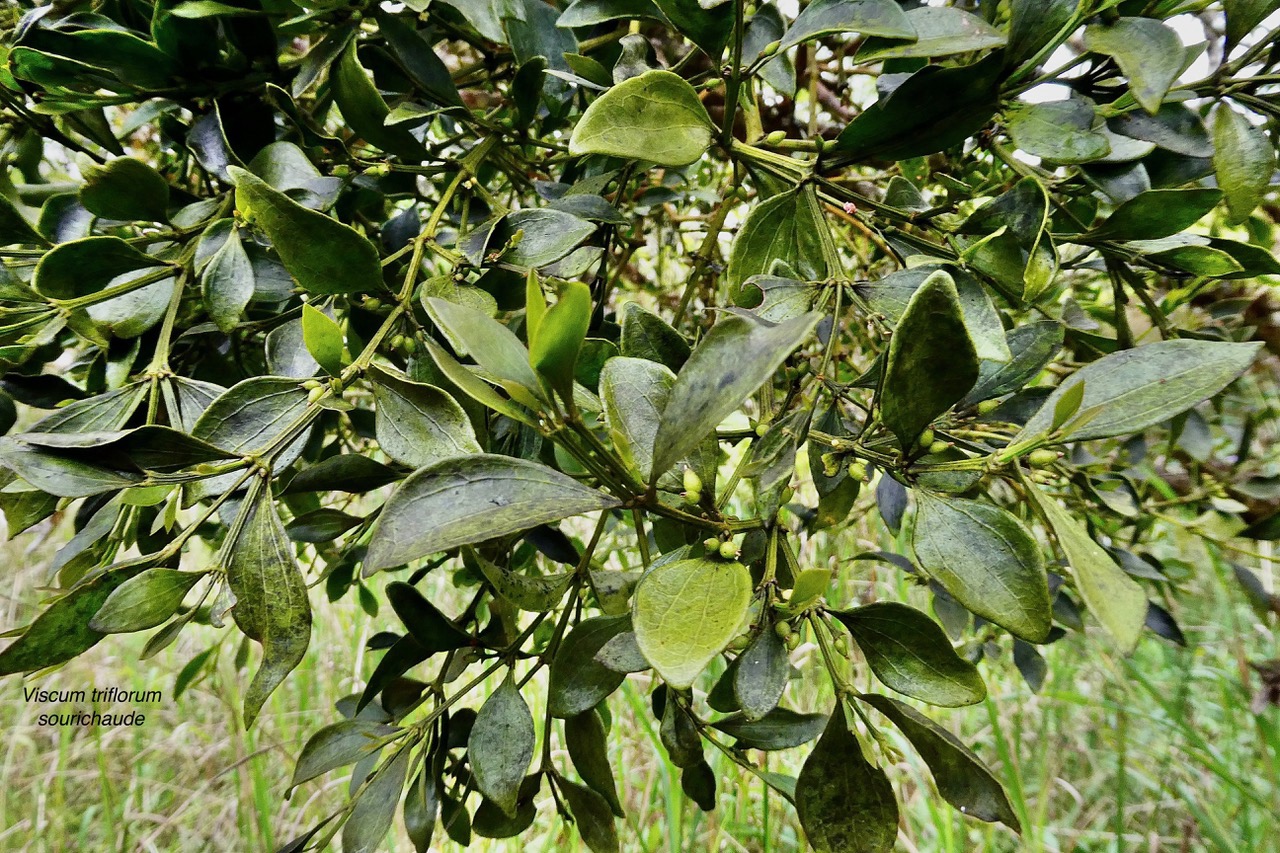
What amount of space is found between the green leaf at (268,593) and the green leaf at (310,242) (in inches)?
3.9

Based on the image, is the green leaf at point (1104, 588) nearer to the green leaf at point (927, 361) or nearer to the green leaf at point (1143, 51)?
the green leaf at point (927, 361)

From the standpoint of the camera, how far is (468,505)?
0.21 m

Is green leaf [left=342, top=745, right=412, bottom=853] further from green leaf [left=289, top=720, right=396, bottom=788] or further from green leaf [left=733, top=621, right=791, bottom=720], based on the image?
green leaf [left=733, top=621, right=791, bottom=720]

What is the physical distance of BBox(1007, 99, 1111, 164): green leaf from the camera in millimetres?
309

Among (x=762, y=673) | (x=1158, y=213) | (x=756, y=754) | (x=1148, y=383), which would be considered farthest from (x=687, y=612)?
(x=756, y=754)

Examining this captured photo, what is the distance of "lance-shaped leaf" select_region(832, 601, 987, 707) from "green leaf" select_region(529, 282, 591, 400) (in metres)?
0.17

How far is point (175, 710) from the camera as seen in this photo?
5.01ft

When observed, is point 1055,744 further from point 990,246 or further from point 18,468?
point 18,468

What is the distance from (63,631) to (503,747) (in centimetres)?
19

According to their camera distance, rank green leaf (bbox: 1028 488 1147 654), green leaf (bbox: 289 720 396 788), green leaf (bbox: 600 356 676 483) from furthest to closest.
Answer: green leaf (bbox: 289 720 396 788) → green leaf (bbox: 600 356 676 483) → green leaf (bbox: 1028 488 1147 654)

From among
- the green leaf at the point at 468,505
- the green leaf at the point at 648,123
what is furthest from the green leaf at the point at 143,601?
the green leaf at the point at 648,123

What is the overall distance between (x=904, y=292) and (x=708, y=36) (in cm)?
14

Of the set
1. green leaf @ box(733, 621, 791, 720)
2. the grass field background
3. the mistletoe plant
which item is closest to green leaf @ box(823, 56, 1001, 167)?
the mistletoe plant

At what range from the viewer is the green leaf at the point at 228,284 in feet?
1.17
